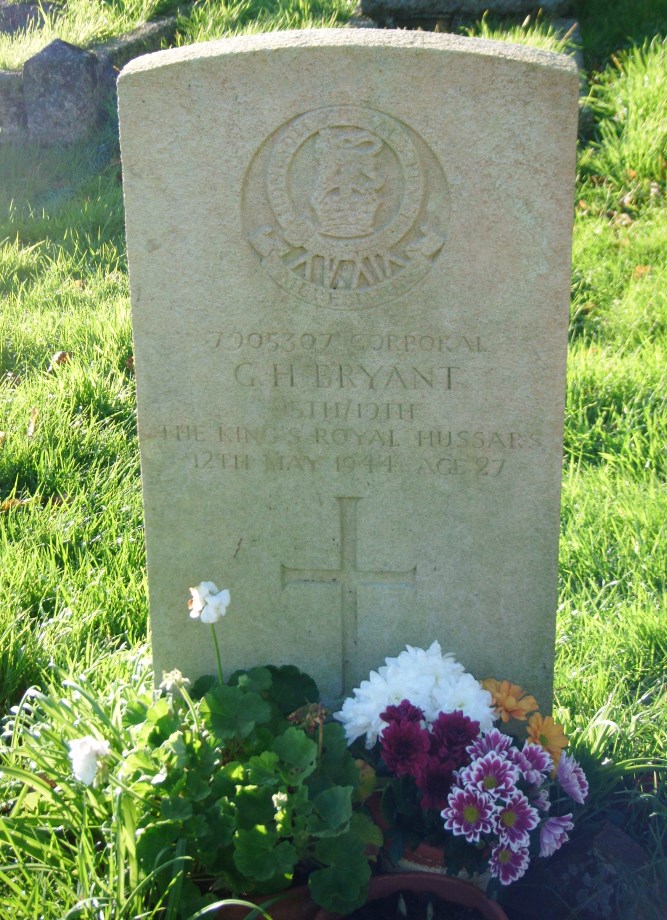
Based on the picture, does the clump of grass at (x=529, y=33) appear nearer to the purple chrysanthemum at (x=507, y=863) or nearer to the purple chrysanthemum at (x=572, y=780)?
the purple chrysanthemum at (x=572, y=780)

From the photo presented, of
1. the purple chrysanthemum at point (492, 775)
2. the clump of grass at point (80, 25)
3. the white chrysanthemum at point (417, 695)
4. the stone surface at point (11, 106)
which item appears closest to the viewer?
the purple chrysanthemum at point (492, 775)

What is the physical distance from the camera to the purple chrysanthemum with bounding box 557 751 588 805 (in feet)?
6.69

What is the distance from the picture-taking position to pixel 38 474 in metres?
3.41

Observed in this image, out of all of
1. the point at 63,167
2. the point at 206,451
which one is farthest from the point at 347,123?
the point at 63,167

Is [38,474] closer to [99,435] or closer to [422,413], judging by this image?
[99,435]

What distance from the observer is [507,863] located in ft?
6.02

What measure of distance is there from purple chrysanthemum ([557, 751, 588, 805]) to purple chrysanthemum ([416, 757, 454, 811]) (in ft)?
0.99

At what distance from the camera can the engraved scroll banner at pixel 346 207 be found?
75.9 inches

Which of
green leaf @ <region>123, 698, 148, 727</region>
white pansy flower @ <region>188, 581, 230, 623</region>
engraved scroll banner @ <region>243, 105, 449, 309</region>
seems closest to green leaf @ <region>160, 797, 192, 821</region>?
green leaf @ <region>123, 698, 148, 727</region>

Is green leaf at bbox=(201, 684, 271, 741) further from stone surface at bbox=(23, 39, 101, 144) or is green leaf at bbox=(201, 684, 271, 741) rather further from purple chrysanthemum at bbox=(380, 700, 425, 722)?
stone surface at bbox=(23, 39, 101, 144)

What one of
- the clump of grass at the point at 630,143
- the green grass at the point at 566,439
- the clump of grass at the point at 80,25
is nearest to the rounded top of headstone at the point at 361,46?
the green grass at the point at 566,439

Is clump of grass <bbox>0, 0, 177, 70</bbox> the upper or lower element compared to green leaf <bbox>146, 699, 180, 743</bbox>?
Result: upper

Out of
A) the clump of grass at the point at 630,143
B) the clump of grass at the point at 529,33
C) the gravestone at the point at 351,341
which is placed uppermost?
the clump of grass at the point at 529,33

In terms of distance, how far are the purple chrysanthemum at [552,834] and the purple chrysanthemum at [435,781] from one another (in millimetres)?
224
